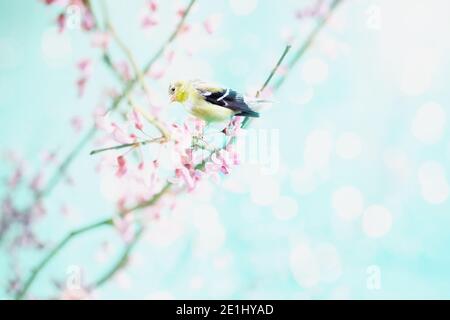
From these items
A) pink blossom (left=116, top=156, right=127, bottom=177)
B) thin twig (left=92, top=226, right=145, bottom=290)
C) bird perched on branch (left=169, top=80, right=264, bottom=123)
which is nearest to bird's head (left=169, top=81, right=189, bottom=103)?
bird perched on branch (left=169, top=80, right=264, bottom=123)

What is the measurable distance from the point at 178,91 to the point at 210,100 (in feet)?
0.35

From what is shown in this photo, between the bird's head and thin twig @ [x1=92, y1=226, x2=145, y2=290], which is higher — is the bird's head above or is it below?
above

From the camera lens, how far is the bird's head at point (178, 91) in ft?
6.52

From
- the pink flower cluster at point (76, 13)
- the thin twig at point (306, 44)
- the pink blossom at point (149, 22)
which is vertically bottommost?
the thin twig at point (306, 44)

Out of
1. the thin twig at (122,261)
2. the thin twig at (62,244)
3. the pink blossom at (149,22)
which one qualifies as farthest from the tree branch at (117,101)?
the thin twig at (122,261)

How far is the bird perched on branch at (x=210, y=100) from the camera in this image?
1966 millimetres

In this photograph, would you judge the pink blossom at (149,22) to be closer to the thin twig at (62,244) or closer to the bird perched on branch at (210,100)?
the bird perched on branch at (210,100)

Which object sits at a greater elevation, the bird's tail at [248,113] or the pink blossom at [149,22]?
the pink blossom at [149,22]

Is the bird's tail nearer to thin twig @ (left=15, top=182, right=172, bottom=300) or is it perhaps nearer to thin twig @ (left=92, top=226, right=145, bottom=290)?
thin twig @ (left=15, top=182, right=172, bottom=300)

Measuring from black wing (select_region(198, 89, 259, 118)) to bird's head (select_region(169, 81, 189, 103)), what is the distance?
51 mm

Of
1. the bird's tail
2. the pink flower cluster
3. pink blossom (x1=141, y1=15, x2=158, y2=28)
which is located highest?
the pink flower cluster

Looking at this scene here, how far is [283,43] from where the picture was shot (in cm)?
202

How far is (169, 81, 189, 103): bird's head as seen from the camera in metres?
1.99

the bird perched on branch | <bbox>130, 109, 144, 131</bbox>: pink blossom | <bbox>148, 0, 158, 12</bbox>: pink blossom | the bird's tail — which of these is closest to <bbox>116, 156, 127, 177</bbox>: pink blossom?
<bbox>130, 109, 144, 131</bbox>: pink blossom
